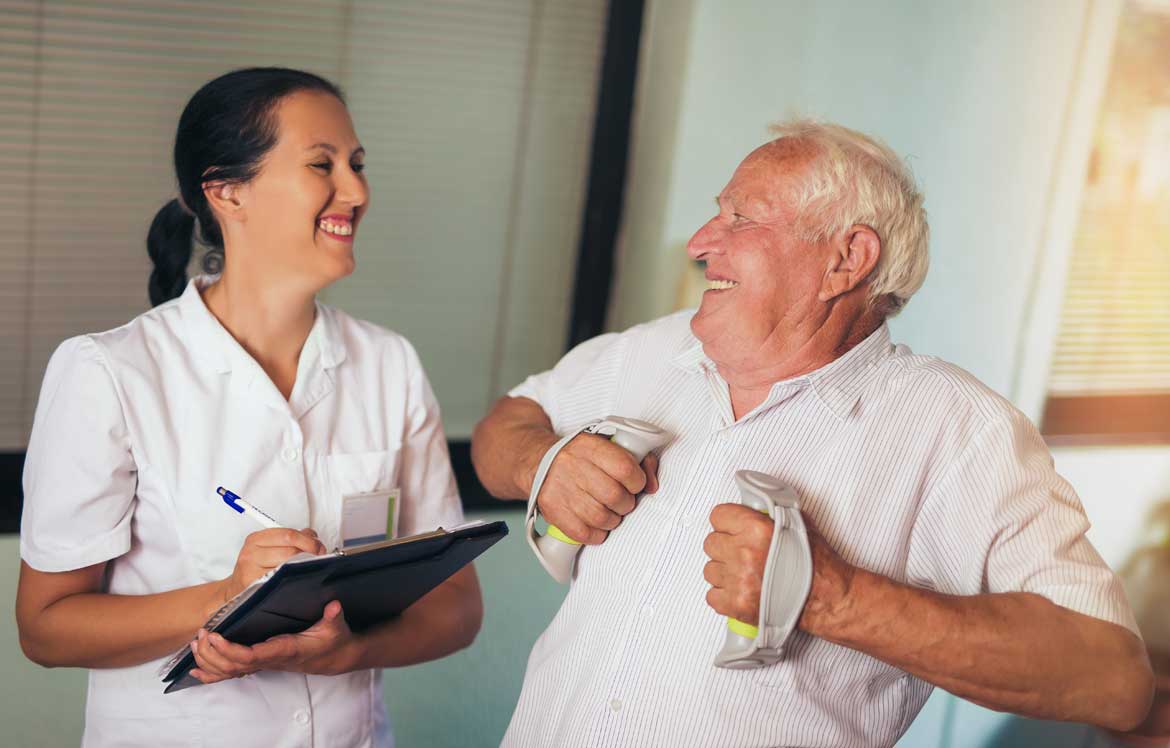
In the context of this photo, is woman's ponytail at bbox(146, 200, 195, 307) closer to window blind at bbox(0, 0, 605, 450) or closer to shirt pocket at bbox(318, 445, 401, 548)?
shirt pocket at bbox(318, 445, 401, 548)

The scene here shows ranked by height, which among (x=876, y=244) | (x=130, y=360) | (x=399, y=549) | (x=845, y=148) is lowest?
(x=399, y=549)

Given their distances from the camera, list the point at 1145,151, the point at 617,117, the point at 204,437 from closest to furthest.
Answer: the point at 204,437 < the point at 1145,151 < the point at 617,117

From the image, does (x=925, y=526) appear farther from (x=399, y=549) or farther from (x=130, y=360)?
(x=130, y=360)

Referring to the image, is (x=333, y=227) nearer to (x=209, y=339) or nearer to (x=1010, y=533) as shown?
(x=209, y=339)

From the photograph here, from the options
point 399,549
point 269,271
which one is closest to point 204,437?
point 269,271

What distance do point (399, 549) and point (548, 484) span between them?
0.27 metres

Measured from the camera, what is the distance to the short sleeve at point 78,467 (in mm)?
1534

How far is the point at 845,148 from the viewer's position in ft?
5.27

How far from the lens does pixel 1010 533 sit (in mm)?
1409

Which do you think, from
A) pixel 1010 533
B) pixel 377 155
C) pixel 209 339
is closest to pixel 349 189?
pixel 209 339

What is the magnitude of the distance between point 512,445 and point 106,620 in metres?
0.65

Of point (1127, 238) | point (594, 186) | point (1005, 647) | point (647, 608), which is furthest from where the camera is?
point (594, 186)

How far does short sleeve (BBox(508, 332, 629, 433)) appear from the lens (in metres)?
1.86

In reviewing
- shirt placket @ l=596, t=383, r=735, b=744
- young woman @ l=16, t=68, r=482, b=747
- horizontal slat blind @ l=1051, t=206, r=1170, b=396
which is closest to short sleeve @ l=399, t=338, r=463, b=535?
young woman @ l=16, t=68, r=482, b=747
